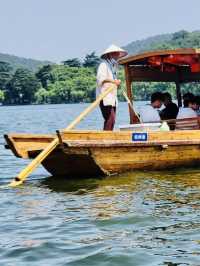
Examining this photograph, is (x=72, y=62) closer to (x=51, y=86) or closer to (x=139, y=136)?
(x=51, y=86)

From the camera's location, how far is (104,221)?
773cm

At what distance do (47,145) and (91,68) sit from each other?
138 meters

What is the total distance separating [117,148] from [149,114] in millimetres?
1916

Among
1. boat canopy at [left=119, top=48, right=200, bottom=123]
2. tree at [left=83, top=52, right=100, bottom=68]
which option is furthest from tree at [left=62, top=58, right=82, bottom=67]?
boat canopy at [left=119, top=48, right=200, bottom=123]

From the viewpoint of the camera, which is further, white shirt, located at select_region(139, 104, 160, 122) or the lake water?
white shirt, located at select_region(139, 104, 160, 122)

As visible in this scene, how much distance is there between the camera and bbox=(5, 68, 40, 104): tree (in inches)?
5202

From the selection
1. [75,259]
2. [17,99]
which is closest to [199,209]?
[75,259]

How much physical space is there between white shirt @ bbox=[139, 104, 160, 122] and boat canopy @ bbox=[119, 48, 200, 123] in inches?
20.7

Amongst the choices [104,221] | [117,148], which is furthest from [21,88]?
[104,221]

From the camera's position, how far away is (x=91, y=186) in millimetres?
10195

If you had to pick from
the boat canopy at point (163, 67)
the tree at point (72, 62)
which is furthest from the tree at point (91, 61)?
the boat canopy at point (163, 67)

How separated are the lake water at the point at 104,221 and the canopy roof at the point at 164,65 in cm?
228

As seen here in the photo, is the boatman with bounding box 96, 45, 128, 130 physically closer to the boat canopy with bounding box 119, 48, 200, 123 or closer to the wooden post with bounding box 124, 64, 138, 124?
the boat canopy with bounding box 119, 48, 200, 123

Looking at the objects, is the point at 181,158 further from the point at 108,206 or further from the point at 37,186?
the point at 108,206
